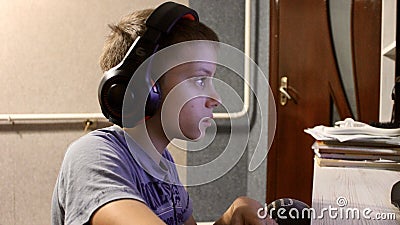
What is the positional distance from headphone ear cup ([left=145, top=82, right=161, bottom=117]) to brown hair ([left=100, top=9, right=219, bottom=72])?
0.22ft

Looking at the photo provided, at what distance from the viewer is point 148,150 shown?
80 cm

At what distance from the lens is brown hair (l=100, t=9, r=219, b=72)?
2.36 feet

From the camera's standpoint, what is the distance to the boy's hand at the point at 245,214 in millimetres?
716

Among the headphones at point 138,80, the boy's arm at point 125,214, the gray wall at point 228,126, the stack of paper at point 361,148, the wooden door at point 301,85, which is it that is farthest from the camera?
the gray wall at point 228,126

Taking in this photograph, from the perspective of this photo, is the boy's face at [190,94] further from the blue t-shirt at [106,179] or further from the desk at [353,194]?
the desk at [353,194]

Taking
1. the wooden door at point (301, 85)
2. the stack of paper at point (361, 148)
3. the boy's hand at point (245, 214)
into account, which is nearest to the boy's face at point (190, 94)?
the boy's hand at point (245, 214)

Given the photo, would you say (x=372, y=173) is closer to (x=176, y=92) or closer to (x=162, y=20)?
(x=176, y=92)

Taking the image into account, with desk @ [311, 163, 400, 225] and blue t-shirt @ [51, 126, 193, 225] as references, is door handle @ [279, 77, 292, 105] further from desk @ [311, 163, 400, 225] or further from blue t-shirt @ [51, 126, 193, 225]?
blue t-shirt @ [51, 126, 193, 225]

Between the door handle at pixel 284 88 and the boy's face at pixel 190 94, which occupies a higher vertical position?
the boy's face at pixel 190 94

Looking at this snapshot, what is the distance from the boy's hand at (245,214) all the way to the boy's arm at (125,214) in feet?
0.82

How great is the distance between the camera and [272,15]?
234 centimetres

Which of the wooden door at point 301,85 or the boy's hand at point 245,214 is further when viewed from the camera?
the wooden door at point 301,85

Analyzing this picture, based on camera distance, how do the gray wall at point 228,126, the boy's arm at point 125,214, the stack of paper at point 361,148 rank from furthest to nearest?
the gray wall at point 228,126 < the stack of paper at point 361,148 < the boy's arm at point 125,214

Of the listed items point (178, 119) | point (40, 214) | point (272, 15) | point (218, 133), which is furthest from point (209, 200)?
point (178, 119)
